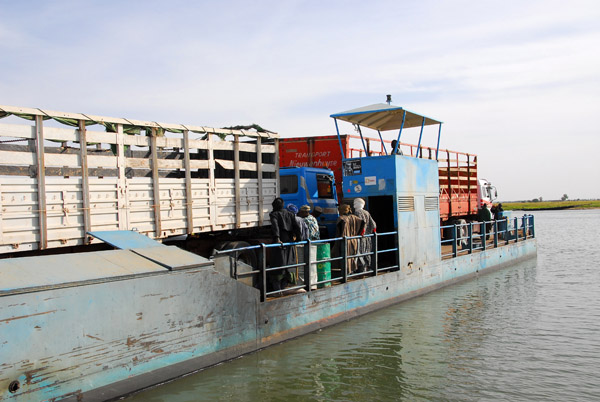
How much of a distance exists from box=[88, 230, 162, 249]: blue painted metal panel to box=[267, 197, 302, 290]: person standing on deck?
2.21 meters

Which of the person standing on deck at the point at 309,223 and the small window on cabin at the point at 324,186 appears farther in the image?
the small window on cabin at the point at 324,186

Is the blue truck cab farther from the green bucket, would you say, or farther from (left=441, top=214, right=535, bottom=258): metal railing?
(left=441, top=214, right=535, bottom=258): metal railing

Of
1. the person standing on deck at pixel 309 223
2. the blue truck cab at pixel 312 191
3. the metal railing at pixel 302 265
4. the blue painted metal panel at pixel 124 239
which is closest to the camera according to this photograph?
the blue painted metal panel at pixel 124 239

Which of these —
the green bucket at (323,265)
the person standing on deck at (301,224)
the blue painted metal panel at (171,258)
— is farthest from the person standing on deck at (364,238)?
the blue painted metal panel at (171,258)

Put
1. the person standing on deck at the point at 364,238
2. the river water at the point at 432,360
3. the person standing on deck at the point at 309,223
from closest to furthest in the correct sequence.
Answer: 1. the river water at the point at 432,360
2. the person standing on deck at the point at 309,223
3. the person standing on deck at the point at 364,238

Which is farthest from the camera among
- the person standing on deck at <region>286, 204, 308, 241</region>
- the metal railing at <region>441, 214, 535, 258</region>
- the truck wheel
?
the metal railing at <region>441, 214, 535, 258</region>

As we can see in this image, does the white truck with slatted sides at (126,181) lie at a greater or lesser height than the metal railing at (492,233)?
greater

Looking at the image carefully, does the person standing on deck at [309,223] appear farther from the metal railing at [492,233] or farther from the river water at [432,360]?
the metal railing at [492,233]

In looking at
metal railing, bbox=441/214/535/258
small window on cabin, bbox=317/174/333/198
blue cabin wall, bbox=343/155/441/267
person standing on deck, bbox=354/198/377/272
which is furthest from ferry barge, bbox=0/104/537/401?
metal railing, bbox=441/214/535/258

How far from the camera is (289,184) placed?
13.5m

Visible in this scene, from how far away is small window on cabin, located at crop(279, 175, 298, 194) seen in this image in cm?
1341

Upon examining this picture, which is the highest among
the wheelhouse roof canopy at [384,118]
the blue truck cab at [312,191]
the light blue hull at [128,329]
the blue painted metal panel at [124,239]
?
the wheelhouse roof canopy at [384,118]

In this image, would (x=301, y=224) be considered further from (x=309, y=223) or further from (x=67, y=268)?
(x=67, y=268)

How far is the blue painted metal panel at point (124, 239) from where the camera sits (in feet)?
23.2
